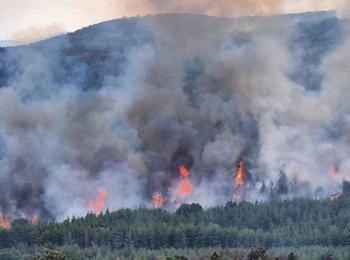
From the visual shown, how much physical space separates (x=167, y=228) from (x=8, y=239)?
22536 mm

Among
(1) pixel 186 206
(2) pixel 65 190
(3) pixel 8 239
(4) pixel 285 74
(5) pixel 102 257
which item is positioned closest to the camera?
(5) pixel 102 257

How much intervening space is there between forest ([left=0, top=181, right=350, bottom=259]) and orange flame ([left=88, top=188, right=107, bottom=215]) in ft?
75.9

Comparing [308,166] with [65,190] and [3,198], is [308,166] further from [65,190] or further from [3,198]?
[3,198]

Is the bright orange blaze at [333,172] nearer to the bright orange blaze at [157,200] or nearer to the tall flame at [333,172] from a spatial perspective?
the tall flame at [333,172]

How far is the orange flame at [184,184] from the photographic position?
164m

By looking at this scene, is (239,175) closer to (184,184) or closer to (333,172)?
(184,184)

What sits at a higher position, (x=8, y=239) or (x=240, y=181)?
(x=240, y=181)

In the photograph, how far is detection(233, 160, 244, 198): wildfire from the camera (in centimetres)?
16388

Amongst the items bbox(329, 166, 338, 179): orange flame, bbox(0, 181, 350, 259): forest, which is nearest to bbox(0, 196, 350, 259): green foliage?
bbox(0, 181, 350, 259): forest

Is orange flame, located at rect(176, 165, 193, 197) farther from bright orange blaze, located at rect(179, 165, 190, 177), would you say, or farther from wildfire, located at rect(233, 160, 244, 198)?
wildfire, located at rect(233, 160, 244, 198)

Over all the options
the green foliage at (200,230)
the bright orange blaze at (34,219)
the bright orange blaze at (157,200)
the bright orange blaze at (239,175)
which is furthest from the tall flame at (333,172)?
the bright orange blaze at (34,219)

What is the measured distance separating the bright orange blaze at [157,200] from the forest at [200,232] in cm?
2409

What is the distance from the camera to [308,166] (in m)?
162

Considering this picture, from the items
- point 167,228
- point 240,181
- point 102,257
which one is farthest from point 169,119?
point 102,257
